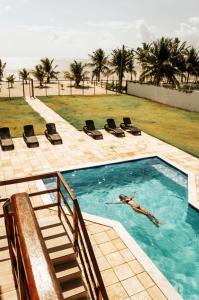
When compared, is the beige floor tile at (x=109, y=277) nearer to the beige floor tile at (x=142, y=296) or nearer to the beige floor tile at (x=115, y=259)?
the beige floor tile at (x=115, y=259)

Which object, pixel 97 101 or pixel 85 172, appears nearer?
pixel 85 172

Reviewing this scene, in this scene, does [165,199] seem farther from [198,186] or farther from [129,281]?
[129,281]

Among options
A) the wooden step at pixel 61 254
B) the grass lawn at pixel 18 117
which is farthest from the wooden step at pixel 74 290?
the grass lawn at pixel 18 117

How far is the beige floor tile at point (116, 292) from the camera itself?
6.32m

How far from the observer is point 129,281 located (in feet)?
22.4

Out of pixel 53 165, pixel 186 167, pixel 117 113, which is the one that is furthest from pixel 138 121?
pixel 53 165

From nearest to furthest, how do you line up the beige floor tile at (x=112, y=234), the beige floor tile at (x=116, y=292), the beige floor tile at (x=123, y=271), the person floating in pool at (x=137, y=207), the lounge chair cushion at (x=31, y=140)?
the beige floor tile at (x=116, y=292)
the beige floor tile at (x=123, y=271)
the beige floor tile at (x=112, y=234)
the person floating in pool at (x=137, y=207)
the lounge chair cushion at (x=31, y=140)

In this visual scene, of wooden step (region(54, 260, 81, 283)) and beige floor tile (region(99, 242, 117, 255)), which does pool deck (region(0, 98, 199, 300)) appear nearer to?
beige floor tile (region(99, 242, 117, 255))

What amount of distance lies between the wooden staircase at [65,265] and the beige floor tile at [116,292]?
116 centimetres

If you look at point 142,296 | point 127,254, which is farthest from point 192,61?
point 142,296

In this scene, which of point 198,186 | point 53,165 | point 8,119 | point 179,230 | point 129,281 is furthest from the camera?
point 8,119

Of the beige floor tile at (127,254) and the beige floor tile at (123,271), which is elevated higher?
the beige floor tile at (127,254)

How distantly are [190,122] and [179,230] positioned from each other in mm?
16835

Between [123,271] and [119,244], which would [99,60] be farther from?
[123,271]
